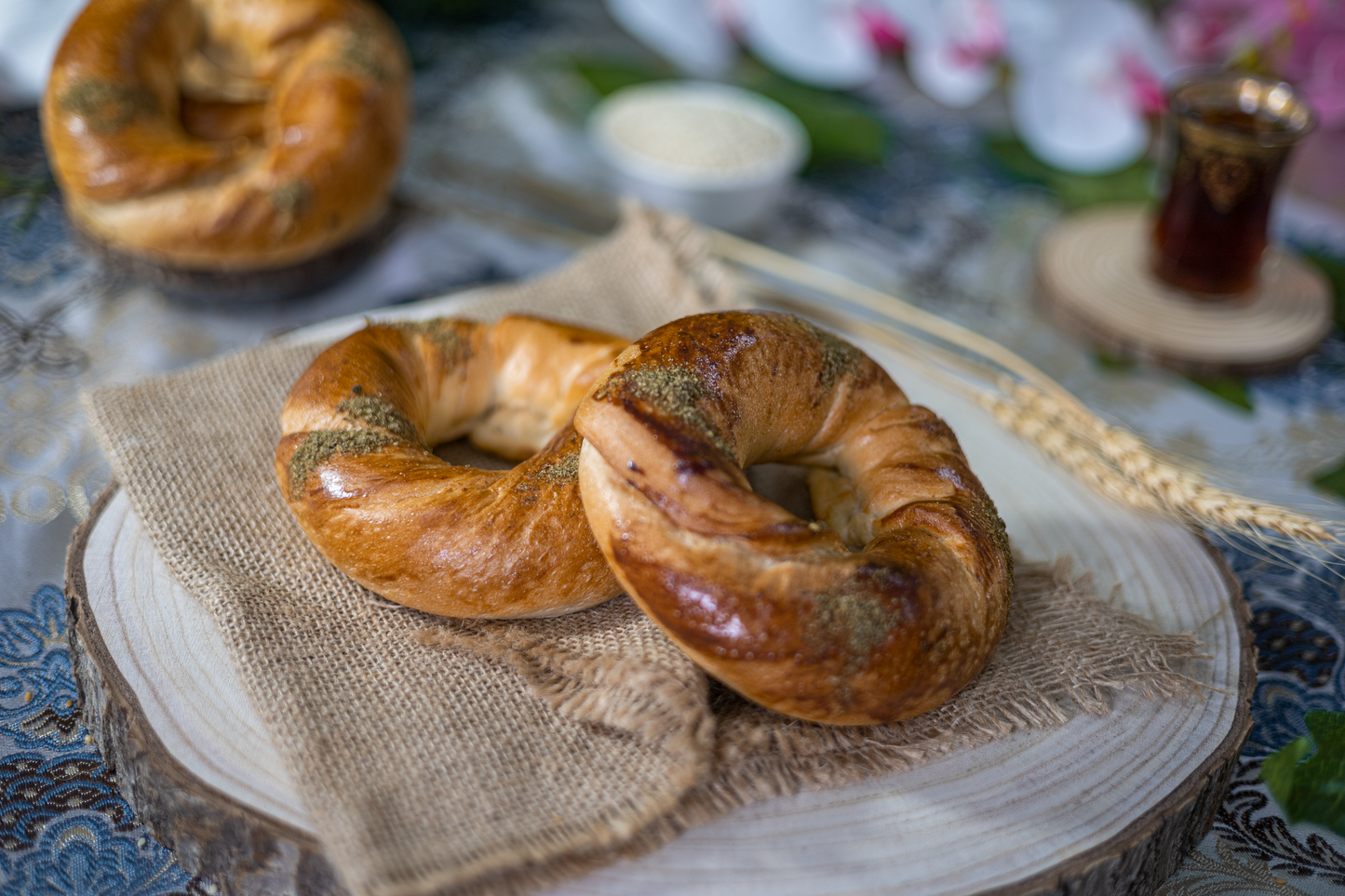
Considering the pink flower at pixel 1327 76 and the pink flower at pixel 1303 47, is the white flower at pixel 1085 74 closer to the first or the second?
the pink flower at pixel 1303 47

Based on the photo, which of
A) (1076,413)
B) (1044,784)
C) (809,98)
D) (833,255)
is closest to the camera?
(1044,784)

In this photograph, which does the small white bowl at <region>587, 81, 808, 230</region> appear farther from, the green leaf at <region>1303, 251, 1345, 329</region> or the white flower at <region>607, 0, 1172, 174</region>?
the green leaf at <region>1303, 251, 1345, 329</region>

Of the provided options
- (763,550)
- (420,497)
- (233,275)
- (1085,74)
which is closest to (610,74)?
(1085,74)

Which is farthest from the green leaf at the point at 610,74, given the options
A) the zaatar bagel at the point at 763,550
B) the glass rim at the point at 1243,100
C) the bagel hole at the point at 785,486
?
the zaatar bagel at the point at 763,550

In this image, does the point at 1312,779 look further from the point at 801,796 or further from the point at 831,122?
the point at 831,122

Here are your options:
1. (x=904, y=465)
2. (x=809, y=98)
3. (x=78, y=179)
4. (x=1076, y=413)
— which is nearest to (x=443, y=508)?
(x=904, y=465)

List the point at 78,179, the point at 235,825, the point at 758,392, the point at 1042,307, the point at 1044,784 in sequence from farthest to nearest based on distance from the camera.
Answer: the point at 1042,307, the point at 78,179, the point at 758,392, the point at 1044,784, the point at 235,825

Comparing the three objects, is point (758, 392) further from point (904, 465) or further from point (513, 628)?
point (513, 628)

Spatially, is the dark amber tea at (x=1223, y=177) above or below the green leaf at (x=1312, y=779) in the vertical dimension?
above
